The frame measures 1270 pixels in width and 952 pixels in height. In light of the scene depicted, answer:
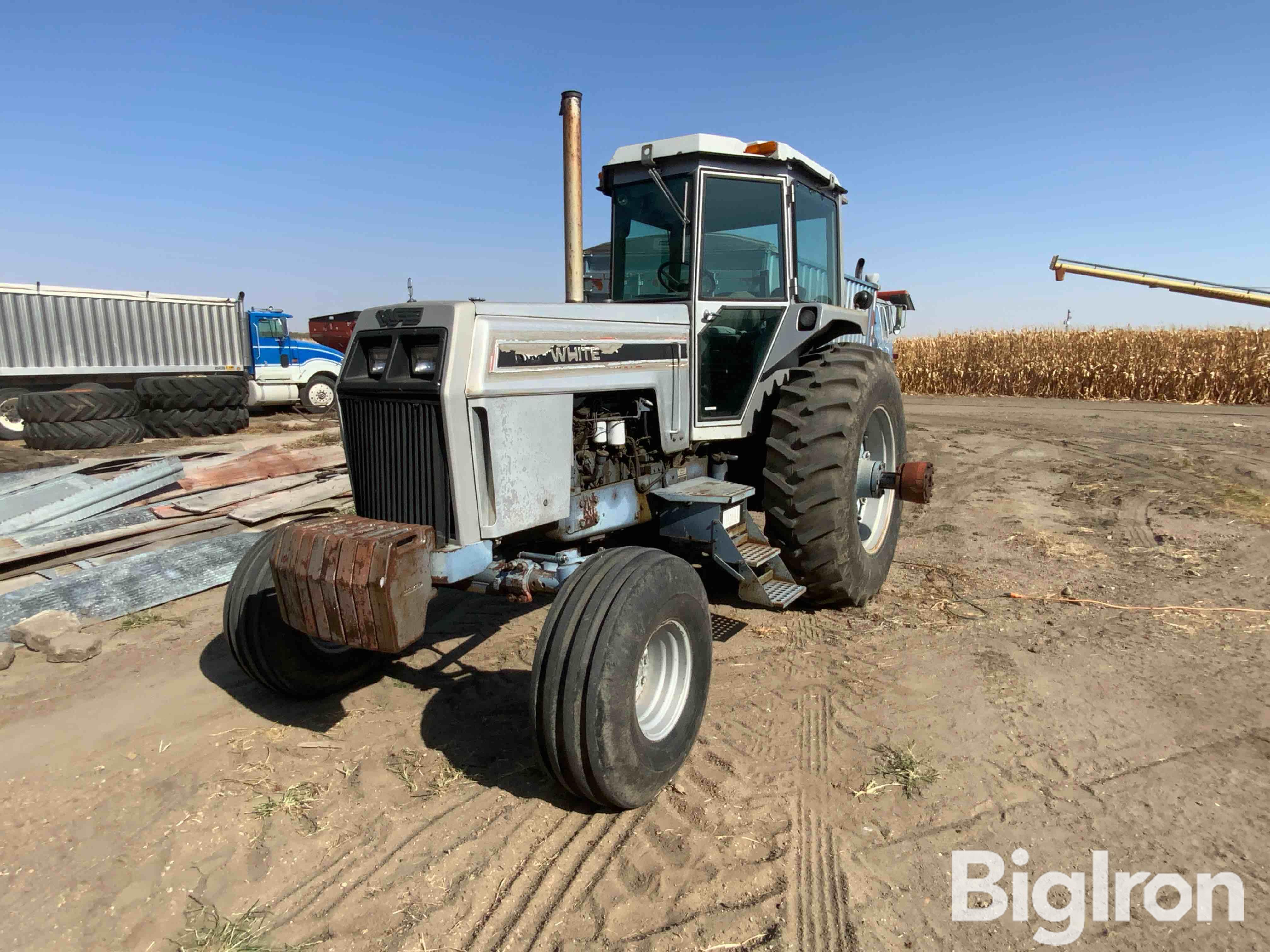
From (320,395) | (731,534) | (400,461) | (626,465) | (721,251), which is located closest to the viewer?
(400,461)

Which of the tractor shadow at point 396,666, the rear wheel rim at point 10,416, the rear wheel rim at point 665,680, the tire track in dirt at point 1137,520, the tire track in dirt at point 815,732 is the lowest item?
the tire track in dirt at point 815,732

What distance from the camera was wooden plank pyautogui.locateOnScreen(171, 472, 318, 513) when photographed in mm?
6414

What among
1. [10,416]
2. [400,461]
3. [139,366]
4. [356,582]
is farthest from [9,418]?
[356,582]

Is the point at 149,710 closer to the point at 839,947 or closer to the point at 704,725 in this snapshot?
the point at 704,725

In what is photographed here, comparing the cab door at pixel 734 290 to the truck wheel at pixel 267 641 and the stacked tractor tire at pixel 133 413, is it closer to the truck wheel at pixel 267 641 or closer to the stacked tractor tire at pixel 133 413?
the truck wheel at pixel 267 641

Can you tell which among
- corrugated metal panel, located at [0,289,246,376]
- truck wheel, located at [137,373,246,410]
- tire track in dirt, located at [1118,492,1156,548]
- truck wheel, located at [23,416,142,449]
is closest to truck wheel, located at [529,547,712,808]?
tire track in dirt, located at [1118,492,1156,548]

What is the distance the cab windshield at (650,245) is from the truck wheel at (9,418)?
12.4 m

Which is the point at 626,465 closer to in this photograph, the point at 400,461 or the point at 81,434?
the point at 400,461

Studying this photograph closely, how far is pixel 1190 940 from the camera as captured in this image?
217cm

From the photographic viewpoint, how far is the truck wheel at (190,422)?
11406 mm

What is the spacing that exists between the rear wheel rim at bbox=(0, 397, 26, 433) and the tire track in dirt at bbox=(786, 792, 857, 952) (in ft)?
46.9

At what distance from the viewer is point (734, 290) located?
4246 millimetres

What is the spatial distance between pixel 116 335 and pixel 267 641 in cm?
1361

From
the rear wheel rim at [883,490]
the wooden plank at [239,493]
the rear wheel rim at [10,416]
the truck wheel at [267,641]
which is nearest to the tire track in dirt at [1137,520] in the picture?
the rear wheel rim at [883,490]
